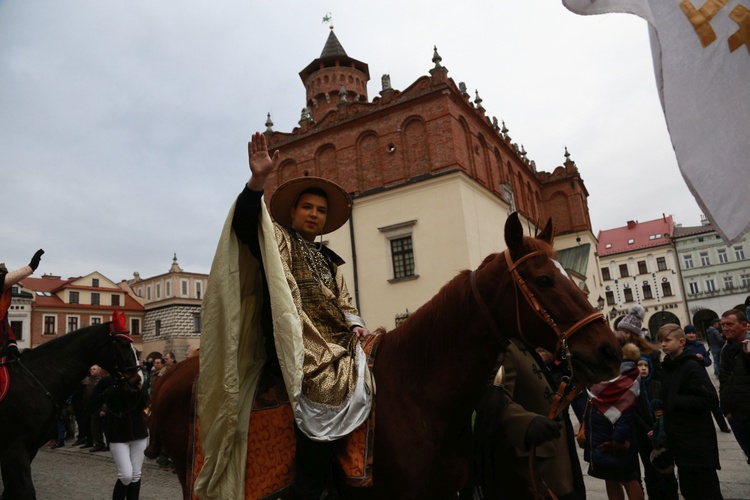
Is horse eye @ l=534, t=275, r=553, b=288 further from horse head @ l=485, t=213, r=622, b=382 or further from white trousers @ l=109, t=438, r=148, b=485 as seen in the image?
white trousers @ l=109, t=438, r=148, b=485

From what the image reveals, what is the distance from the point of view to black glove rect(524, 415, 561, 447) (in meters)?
2.74

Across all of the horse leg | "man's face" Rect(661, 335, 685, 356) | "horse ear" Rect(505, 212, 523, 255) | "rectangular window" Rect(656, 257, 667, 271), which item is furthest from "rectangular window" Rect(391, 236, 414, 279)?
"rectangular window" Rect(656, 257, 667, 271)

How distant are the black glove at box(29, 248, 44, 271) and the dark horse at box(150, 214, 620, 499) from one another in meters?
5.53

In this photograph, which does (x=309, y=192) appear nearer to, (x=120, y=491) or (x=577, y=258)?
(x=120, y=491)

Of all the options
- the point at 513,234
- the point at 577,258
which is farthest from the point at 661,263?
the point at 513,234

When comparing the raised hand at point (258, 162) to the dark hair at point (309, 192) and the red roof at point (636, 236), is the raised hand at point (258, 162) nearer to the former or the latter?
the dark hair at point (309, 192)

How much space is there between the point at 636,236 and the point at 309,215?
216 ft

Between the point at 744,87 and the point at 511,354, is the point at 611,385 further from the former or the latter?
the point at 744,87

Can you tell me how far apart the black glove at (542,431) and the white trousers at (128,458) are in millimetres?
4805

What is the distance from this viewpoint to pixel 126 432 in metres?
5.82

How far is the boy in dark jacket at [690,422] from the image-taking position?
4.31 m

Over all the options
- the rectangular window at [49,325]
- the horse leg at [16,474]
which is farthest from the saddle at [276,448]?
the rectangular window at [49,325]

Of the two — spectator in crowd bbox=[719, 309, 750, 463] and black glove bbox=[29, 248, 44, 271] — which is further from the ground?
black glove bbox=[29, 248, 44, 271]

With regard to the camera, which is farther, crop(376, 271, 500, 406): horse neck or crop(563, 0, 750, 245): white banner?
crop(376, 271, 500, 406): horse neck
